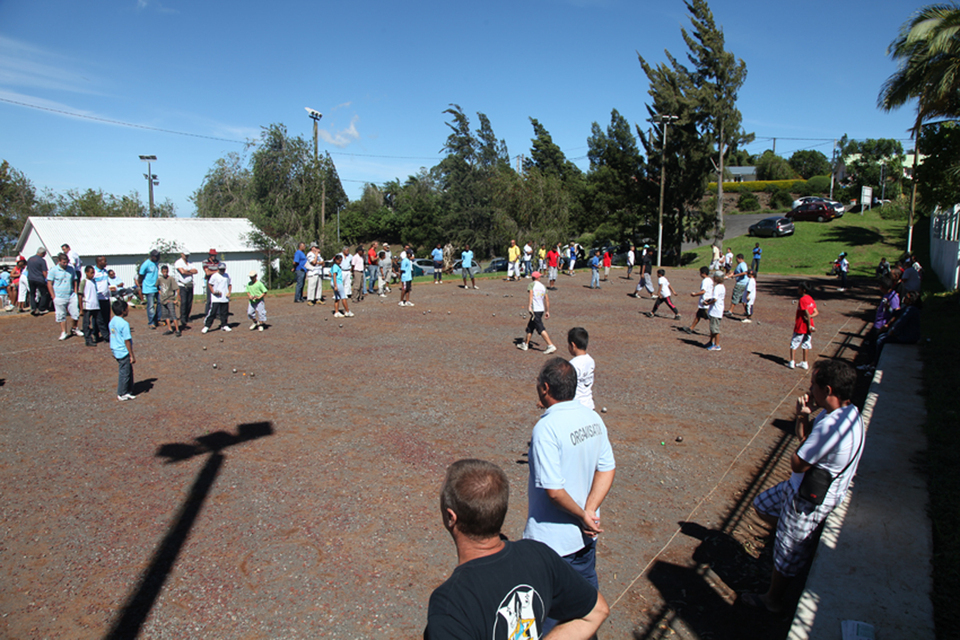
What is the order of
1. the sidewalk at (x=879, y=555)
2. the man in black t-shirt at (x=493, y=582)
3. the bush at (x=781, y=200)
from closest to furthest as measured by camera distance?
the man in black t-shirt at (x=493, y=582) → the sidewalk at (x=879, y=555) → the bush at (x=781, y=200)

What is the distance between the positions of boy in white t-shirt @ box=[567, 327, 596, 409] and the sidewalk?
2.34m

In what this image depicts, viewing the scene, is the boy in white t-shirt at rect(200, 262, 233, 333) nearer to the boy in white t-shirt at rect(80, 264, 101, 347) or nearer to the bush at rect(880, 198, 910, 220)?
the boy in white t-shirt at rect(80, 264, 101, 347)

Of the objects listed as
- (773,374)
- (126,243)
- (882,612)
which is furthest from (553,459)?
(126,243)

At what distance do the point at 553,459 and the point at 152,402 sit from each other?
7.97m

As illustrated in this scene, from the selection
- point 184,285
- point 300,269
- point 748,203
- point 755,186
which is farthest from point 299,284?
point 755,186

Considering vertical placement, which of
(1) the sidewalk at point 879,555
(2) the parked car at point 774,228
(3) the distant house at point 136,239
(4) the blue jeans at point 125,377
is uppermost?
(2) the parked car at point 774,228

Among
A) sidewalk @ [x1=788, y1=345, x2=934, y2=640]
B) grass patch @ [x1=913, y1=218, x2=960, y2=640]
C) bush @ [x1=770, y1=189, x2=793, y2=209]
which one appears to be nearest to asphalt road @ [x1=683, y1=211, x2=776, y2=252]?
bush @ [x1=770, y1=189, x2=793, y2=209]

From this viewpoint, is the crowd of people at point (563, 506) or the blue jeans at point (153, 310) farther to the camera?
Result: the blue jeans at point (153, 310)

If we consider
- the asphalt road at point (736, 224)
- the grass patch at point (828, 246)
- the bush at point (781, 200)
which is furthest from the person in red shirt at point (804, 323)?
the bush at point (781, 200)

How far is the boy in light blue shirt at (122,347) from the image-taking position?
27.9 ft

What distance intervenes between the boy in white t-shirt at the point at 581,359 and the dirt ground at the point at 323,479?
1.18 metres

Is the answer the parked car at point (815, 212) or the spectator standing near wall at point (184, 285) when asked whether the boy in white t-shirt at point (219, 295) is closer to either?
the spectator standing near wall at point (184, 285)

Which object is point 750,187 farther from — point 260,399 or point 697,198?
point 260,399

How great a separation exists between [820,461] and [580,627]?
8.52ft
